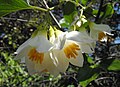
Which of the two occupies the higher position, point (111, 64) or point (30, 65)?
point (30, 65)

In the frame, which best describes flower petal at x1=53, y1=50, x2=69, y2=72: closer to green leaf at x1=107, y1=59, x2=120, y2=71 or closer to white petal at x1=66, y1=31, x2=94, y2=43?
white petal at x1=66, y1=31, x2=94, y2=43

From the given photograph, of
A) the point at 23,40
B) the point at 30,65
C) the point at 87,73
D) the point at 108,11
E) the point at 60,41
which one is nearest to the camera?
the point at 60,41

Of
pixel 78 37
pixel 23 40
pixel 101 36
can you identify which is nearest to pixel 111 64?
pixel 101 36

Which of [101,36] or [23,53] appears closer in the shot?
[23,53]

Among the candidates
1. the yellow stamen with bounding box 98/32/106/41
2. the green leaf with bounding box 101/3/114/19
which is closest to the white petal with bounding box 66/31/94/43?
the yellow stamen with bounding box 98/32/106/41

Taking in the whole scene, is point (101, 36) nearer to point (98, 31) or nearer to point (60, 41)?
point (98, 31)

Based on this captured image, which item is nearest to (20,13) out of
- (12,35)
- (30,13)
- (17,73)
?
(30,13)

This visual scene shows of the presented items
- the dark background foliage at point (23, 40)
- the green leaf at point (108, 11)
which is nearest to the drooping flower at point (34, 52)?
the green leaf at point (108, 11)

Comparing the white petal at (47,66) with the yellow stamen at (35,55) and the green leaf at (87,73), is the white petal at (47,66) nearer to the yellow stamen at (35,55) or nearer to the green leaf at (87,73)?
the yellow stamen at (35,55)
